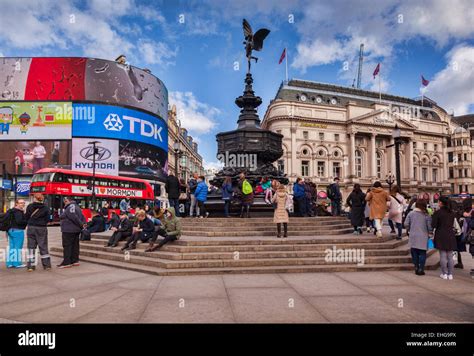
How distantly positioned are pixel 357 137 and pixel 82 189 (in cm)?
5517

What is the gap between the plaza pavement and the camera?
4.32 metres

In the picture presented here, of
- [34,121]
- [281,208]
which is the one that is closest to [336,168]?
[34,121]

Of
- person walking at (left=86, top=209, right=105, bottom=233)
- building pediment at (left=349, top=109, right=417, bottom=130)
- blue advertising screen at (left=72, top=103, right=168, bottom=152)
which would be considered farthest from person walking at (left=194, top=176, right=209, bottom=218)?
building pediment at (left=349, top=109, right=417, bottom=130)

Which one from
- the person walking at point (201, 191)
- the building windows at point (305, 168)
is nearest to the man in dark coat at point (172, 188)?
the person walking at point (201, 191)

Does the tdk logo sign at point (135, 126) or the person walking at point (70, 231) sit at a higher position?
the tdk logo sign at point (135, 126)

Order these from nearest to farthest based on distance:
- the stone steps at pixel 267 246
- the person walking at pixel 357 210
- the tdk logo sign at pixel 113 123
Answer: the stone steps at pixel 267 246
the person walking at pixel 357 210
the tdk logo sign at pixel 113 123

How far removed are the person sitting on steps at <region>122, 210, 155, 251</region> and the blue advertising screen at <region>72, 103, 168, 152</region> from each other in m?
40.9

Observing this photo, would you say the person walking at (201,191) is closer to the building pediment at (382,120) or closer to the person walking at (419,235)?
the person walking at (419,235)

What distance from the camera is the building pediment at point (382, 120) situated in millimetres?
63906

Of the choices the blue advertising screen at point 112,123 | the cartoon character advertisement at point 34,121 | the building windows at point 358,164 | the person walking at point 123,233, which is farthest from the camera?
the building windows at point 358,164

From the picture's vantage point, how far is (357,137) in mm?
65875

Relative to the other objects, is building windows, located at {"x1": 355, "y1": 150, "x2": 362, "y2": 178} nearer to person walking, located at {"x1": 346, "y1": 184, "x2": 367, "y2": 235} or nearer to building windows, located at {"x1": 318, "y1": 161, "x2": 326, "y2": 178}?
building windows, located at {"x1": 318, "y1": 161, "x2": 326, "y2": 178}

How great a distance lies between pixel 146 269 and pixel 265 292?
3.10 meters
